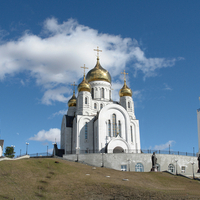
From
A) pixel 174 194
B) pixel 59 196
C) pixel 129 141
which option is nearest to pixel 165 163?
pixel 129 141

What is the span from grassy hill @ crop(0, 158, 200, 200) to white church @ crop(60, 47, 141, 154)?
37.1 feet

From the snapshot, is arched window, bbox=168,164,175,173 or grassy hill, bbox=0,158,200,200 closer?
grassy hill, bbox=0,158,200,200

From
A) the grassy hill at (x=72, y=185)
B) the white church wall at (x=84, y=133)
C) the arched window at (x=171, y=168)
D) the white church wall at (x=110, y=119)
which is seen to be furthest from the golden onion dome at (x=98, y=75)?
the grassy hill at (x=72, y=185)

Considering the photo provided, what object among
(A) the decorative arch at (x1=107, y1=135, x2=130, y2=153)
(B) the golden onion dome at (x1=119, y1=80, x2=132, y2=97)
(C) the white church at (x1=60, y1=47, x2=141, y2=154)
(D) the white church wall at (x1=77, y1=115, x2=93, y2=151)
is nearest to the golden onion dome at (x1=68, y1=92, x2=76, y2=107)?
(C) the white church at (x1=60, y1=47, x2=141, y2=154)

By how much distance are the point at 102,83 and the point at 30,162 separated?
23.3 m

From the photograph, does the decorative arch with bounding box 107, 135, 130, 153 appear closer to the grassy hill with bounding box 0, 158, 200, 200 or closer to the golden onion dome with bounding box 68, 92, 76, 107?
the grassy hill with bounding box 0, 158, 200, 200

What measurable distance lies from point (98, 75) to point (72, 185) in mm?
28976

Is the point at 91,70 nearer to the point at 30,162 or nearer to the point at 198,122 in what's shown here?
the point at 198,122

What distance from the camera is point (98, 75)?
4694 cm

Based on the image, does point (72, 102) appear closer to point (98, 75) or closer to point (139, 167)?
point (98, 75)

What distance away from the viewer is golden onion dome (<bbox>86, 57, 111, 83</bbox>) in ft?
154

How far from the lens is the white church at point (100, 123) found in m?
38.2

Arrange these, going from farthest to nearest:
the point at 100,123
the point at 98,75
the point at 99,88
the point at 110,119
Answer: the point at 98,75 → the point at 99,88 → the point at 110,119 → the point at 100,123

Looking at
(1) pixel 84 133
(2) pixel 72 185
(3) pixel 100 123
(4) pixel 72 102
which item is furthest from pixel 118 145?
(2) pixel 72 185
